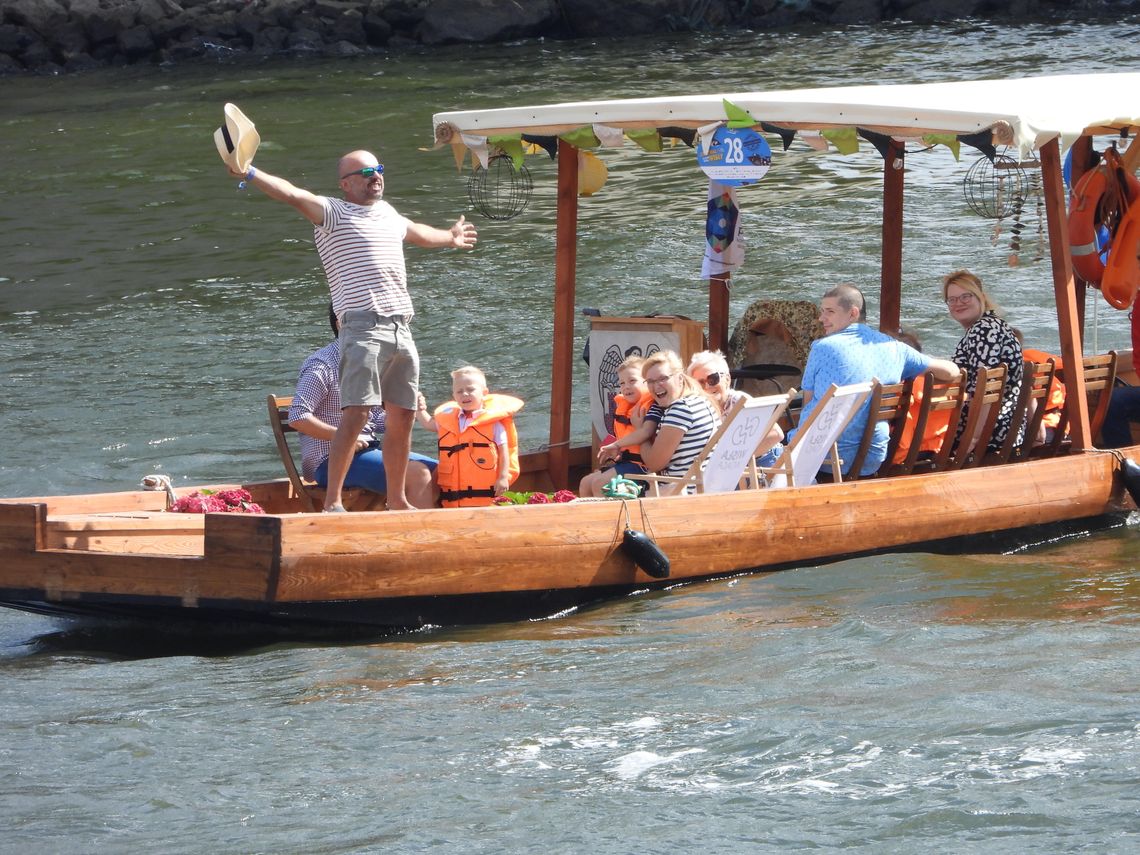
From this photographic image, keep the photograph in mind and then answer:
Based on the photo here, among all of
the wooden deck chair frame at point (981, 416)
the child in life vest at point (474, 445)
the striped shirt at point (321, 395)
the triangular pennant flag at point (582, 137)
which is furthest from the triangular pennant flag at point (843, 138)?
the striped shirt at point (321, 395)

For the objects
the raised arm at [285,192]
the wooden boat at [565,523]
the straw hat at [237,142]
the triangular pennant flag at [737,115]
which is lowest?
the wooden boat at [565,523]

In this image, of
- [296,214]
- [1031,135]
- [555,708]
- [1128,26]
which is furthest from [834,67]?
[555,708]

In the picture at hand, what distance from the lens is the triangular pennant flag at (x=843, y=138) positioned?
8781 mm

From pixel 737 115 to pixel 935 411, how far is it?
192 cm

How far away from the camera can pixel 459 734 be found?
648cm

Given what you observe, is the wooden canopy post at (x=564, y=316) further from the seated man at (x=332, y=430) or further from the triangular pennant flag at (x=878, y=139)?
the triangular pennant flag at (x=878, y=139)

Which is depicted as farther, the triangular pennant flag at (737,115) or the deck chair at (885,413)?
the deck chair at (885,413)

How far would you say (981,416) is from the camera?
9.41 metres

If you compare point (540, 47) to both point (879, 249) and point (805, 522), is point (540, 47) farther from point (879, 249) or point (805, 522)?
point (805, 522)

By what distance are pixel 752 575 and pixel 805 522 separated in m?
0.37

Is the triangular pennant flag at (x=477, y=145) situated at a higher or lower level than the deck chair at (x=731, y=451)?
higher

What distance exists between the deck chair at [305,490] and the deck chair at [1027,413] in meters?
3.40

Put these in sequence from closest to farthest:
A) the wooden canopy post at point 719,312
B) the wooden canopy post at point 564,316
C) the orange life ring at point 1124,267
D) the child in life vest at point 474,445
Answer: the child in life vest at point 474,445
the wooden canopy post at point 564,316
the orange life ring at point 1124,267
the wooden canopy post at point 719,312

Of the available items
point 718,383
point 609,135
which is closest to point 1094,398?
point 718,383
